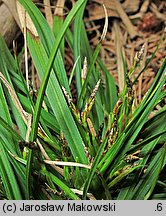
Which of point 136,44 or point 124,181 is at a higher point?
point 136,44

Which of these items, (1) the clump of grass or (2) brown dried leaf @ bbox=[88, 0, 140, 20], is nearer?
(1) the clump of grass

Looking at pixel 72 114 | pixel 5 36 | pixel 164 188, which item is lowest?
pixel 164 188

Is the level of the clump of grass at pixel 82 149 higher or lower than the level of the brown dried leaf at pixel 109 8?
lower

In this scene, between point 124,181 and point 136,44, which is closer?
point 124,181

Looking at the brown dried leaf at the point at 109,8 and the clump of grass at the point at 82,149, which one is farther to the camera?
the brown dried leaf at the point at 109,8

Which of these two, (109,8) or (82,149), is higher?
(109,8)

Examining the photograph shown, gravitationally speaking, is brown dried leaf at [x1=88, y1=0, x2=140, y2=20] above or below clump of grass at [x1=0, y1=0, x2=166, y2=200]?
above

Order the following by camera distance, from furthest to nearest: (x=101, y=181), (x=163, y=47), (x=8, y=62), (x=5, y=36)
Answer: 1. (x=163, y=47)
2. (x=5, y=36)
3. (x=8, y=62)
4. (x=101, y=181)

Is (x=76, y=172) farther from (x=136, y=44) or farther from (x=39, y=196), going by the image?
(x=136, y=44)

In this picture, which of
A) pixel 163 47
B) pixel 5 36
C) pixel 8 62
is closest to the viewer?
pixel 8 62

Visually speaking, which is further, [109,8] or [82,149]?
[109,8]

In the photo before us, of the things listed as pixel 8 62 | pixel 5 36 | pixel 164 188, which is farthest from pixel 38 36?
pixel 164 188
